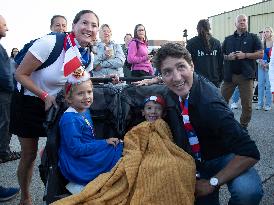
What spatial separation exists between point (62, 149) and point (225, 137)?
3.67 feet

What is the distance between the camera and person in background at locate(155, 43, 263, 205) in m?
2.11

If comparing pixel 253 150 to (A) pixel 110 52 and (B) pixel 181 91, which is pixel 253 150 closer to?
(B) pixel 181 91

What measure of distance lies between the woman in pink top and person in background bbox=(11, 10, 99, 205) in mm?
3311

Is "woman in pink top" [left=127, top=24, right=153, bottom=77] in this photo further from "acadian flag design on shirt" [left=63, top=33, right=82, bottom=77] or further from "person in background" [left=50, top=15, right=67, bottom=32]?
"acadian flag design on shirt" [left=63, top=33, right=82, bottom=77]

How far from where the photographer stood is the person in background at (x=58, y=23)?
16.1ft

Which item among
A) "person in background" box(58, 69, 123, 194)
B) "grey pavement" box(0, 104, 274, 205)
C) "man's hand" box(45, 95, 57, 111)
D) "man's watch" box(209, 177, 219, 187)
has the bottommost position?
"grey pavement" box(0, 104, 274, 205)

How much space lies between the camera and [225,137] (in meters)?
2.15

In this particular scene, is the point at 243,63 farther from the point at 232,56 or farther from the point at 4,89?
the point at 4,89

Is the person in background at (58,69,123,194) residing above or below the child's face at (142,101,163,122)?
below

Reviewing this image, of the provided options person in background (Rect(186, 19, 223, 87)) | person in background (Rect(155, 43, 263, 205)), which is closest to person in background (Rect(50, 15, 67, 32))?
person in background (Rect(186, 19, 223, 87))

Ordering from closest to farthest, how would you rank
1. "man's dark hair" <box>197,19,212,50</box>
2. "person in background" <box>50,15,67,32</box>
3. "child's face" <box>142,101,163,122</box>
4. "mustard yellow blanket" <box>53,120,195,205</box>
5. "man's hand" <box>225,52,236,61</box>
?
"mustard yellow blanket" <box>53,120,195,205</box> → "child's face" <box>142,101,163,122</box> → "person in background" <box>50,15,67,32</box> → "man's dark hair" <box>197,19,212,50</box> → "man's hand" <box>225,52,236,61</box>

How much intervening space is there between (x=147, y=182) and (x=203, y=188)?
0.34 meters

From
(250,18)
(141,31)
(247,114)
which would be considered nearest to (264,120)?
(247,114)

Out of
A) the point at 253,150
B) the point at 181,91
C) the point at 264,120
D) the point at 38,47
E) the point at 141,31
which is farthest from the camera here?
the point at 264,120
